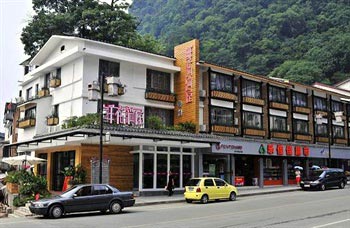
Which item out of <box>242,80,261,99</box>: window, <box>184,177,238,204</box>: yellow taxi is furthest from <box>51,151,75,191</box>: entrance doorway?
<box>242,80,261,99</box>: window

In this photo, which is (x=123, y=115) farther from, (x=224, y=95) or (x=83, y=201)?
(x=83, y=201)

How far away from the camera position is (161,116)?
3312 centimetres

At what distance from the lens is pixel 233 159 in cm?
3312

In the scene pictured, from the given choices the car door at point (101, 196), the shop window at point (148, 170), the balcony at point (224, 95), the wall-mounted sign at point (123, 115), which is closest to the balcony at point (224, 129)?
the balcony at point (224, 95)

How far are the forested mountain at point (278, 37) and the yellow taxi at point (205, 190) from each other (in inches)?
1643

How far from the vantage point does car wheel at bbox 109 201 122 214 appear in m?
18.4

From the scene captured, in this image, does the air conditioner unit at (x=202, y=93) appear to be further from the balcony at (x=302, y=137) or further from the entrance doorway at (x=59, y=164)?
the balcony at (x=302, y=137)

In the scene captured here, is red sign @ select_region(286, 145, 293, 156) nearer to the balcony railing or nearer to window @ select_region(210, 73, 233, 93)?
window @ select_region(210, 73, 233, 93)

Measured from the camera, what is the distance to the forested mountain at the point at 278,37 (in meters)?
68.5

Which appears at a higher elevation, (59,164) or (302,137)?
(302,137)

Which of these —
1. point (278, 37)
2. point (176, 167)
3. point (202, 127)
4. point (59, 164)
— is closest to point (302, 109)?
point (202, 127)

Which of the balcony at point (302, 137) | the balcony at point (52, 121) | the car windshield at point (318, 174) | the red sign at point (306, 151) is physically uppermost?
the balcony at point (52, 121)

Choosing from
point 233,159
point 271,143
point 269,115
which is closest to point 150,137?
point 233,159

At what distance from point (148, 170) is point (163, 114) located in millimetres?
7289
